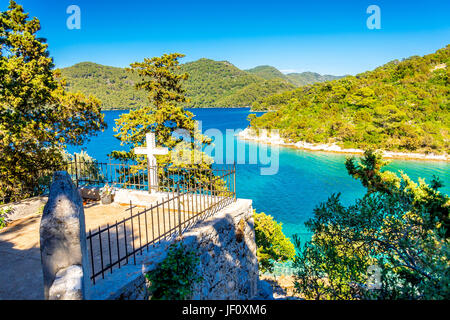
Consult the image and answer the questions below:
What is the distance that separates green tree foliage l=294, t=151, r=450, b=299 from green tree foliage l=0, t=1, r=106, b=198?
8.69 metres

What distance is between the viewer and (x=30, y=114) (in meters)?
9.28

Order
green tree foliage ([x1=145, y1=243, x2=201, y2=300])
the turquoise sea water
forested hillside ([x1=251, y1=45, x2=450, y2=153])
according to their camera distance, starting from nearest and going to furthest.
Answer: green tree foliage ([x1=145, y1=243, x2=201, y2=300]), the turquoise sea water, forested hillside ([x1=251, y1=45, x2=450, y2=153])

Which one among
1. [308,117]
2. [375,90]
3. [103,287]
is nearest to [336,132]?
[308,117]

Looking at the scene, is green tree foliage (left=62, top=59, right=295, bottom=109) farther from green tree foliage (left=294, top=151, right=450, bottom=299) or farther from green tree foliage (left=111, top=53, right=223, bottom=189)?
green tree foliage (left=294, top=151, right=450, bottom=299)

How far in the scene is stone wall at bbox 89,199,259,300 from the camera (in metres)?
3.50

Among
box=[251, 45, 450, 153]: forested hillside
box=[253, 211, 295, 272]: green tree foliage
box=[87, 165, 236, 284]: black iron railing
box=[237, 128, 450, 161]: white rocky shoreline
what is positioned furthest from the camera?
box=[251, 45, 450, 153]: forested hillside

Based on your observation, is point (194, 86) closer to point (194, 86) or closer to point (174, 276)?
point (194, 86)

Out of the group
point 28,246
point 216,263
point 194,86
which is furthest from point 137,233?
point 194,86

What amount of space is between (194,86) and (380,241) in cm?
17514

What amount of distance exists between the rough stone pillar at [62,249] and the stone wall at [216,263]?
0.73 metres

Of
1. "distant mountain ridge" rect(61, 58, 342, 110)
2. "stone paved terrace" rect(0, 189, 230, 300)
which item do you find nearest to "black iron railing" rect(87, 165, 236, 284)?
"stone paved terrace" rect(0, 189, 230, 300)

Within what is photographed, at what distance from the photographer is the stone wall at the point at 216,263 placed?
11.5ft
